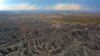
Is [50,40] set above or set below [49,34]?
below

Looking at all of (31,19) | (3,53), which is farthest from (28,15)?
(3,53)

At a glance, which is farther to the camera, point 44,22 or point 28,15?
point 28,15

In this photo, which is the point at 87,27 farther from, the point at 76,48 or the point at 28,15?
the point at 28,15

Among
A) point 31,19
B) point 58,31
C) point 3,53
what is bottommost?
point 3,53

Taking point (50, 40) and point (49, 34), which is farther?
point (49, 34)
